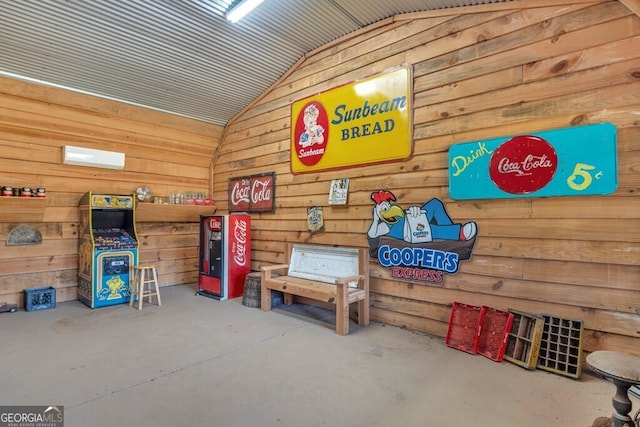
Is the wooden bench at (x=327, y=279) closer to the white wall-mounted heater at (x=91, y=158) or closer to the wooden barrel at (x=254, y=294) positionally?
the wooden barrel at (x=254, y=294)

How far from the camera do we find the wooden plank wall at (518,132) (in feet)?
8.18

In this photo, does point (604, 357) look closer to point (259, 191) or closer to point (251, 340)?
point (251, 340)

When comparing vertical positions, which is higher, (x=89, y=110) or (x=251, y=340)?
(x=89, y=110)

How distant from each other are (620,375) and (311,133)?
12.8 feet

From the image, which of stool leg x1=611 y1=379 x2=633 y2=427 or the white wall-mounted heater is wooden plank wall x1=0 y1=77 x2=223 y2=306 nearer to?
the white wall-mounted heater

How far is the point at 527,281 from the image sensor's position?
2.85m

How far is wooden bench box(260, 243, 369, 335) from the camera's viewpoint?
3.41 meters

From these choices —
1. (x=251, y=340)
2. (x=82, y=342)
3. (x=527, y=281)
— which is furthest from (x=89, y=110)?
(x=527, y=281)

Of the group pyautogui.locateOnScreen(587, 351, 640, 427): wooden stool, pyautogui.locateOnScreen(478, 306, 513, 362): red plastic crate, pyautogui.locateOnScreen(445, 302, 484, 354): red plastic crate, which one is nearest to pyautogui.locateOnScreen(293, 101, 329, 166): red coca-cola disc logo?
pyautogui.locateOnScreen(445, 302, 484, 354): red plastic crate

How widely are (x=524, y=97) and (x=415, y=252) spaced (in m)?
1.76

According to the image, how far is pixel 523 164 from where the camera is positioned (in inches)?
112

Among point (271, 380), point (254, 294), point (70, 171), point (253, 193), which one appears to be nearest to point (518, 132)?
point (271, 380)

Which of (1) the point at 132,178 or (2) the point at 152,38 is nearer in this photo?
Answer: (2) the point at 152,38

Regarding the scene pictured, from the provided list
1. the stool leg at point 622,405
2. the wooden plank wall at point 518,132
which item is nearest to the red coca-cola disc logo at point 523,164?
the wooden plank wall at point 518,132
